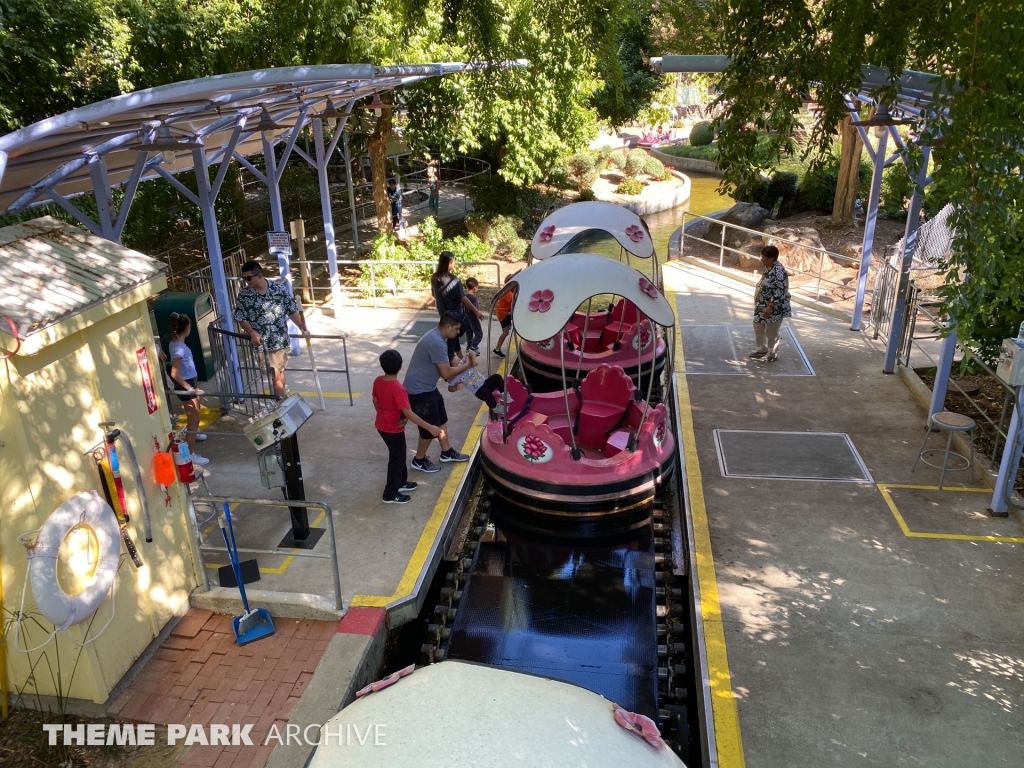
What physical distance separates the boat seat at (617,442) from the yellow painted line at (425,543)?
1500mm

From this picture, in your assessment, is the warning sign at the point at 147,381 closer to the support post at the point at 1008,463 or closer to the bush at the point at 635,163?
the support post at the point at 1008,463

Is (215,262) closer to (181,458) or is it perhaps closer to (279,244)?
(279,244)

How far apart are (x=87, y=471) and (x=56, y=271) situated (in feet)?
4.13

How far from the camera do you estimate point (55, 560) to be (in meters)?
4.46

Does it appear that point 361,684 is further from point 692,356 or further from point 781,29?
point 692,356

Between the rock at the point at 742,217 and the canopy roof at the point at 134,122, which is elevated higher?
the canopy roof at the point at 134,122

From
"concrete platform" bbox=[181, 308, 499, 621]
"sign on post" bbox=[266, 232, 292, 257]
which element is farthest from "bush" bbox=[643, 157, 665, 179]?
"concrete platform" bbox=[181, 308, 499, 621]

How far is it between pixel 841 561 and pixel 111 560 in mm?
5589

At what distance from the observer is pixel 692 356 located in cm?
1152

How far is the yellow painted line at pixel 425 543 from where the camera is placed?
6098mm

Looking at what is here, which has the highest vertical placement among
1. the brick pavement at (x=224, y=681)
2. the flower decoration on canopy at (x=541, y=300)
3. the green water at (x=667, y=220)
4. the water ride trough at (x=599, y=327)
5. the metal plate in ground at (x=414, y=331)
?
the flower decoration on canopy at (x=541, y=300)

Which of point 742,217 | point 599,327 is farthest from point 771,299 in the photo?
point 742,217

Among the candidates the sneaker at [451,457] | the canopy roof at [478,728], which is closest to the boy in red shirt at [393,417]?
the sneaker at [451,457]

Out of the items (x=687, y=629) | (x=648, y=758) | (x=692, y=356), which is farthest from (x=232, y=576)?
(x=692, y=356)
